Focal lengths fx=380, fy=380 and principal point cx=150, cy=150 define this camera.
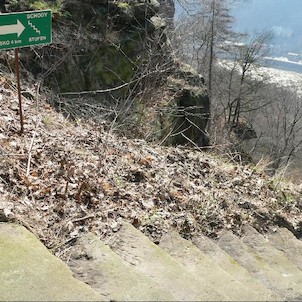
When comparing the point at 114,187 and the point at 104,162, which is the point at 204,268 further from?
the point at 104,162

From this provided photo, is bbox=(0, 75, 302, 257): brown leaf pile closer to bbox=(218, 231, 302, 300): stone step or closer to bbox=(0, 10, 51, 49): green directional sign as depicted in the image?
bbox=(218, 231, 302, 300): stone step

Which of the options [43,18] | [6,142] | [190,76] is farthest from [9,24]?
[190,76]

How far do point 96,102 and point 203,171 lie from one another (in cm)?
385

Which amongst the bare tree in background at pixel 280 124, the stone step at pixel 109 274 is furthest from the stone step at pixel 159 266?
the bare tree in background at pixel 280 124

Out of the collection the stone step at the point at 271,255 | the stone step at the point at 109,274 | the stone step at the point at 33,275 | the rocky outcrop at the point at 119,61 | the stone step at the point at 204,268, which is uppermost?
the rocky outcrop at the point at 119,61

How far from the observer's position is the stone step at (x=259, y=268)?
3.47m

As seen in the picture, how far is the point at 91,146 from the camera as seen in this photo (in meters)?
5.39

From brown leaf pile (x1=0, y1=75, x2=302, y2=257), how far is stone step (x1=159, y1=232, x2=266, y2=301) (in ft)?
0.67

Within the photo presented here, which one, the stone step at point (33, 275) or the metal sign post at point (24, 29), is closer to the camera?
the stone step at point (33, 275)

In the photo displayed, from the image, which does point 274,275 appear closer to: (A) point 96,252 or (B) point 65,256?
(A) point 96,252

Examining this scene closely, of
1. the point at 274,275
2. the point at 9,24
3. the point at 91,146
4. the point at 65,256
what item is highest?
the point at 9,24

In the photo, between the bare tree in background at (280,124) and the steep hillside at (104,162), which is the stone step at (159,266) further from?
the bare tree in background at (280,124)

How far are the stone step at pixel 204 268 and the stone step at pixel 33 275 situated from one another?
101 cm

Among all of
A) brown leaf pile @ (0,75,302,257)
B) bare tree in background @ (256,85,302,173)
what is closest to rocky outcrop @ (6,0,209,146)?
brown leaf pile @ (0,75,302,257)
